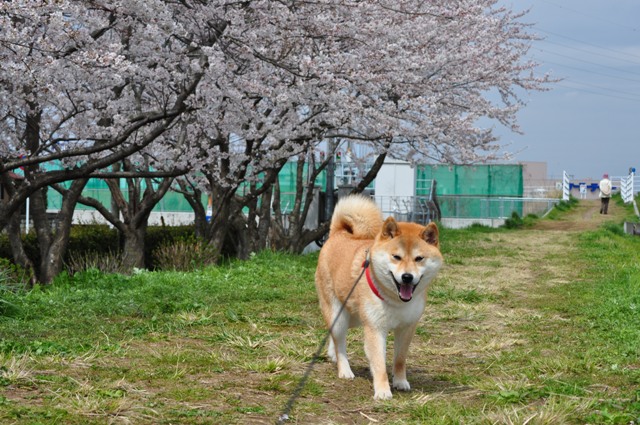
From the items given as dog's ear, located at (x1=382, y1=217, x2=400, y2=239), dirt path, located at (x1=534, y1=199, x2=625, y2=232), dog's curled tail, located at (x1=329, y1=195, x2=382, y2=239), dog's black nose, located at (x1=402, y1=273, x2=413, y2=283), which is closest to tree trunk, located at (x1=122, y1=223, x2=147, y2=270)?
dog's curled tail, located at (x1=329, y1=195, x2=382, y2=239)

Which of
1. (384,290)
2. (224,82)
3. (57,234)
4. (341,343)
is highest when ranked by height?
(224,82)

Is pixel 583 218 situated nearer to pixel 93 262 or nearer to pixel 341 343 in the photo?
pixel 93 262

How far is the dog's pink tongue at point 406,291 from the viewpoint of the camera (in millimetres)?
4956

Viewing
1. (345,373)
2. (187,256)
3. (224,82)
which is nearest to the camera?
(345,373)

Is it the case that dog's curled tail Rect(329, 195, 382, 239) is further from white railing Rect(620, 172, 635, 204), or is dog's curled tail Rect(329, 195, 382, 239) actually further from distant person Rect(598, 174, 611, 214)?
white railing Rect(620, 172, 635, 204)

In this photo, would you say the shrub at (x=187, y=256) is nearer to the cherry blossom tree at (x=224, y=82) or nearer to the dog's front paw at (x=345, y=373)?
the cherry blossom tree at (x=224, y=82)

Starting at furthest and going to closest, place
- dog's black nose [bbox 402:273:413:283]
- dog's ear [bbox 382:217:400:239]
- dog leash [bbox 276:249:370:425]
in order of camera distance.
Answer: dog's ear [bbox 382:217:400:239] < dog's black nose [bbox 402:273:413:283] < dog leash [bbox 276:249:370:425]

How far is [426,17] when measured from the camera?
15.8 m

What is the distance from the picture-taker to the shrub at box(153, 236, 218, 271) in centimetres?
1380

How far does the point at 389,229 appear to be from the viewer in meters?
5.14

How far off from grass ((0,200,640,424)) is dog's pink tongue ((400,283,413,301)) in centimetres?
62

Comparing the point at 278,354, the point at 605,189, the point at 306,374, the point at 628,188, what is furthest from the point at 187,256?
the point at 628,188

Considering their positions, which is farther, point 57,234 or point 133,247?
point 133,247

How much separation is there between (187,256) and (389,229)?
925 cm
